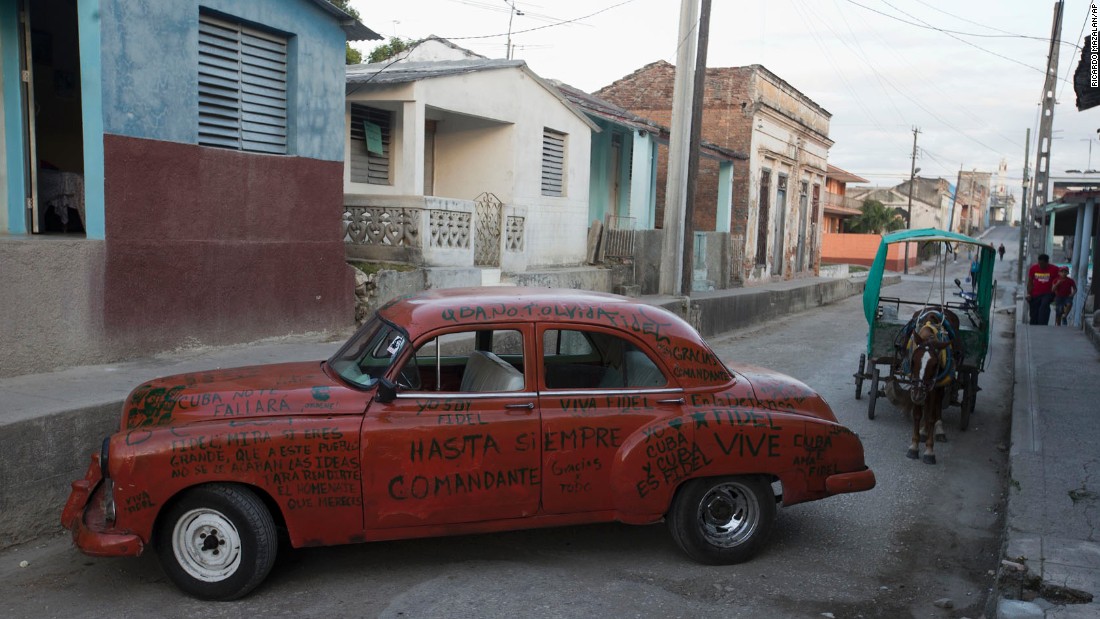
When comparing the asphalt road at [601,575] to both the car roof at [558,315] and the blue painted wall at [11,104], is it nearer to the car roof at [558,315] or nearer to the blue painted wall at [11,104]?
the car roof at [558,315]

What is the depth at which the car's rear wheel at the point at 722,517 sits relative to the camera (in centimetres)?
548

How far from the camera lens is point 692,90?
686 inches

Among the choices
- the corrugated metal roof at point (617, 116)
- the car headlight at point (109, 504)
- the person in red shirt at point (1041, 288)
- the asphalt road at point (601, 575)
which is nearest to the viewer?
the car headlight at point (109, 504)

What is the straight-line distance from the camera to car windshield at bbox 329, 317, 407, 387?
5.22 m

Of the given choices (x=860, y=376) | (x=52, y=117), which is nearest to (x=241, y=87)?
(x=52, y=117)

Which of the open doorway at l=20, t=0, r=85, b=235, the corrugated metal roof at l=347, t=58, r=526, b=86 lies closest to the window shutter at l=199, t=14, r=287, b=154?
the open doorway at l=20, t=0, r=85, b=235

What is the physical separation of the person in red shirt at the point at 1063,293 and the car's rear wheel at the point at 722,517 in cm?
1712

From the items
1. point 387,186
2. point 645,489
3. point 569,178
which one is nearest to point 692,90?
point 569,178

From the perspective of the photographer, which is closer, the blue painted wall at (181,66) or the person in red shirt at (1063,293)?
the blue painted wall at (181,66)

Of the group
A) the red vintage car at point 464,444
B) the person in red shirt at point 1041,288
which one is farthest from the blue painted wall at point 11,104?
the person in red shirt at point 1041,288

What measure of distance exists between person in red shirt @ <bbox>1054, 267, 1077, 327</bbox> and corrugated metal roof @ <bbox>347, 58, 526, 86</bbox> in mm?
12686

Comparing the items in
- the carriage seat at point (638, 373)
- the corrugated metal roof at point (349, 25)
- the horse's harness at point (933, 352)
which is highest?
the corrugated metal roof at point (349, 25)

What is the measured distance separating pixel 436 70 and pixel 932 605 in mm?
11212

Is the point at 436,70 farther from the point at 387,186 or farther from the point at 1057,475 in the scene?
the point at 1057,475
